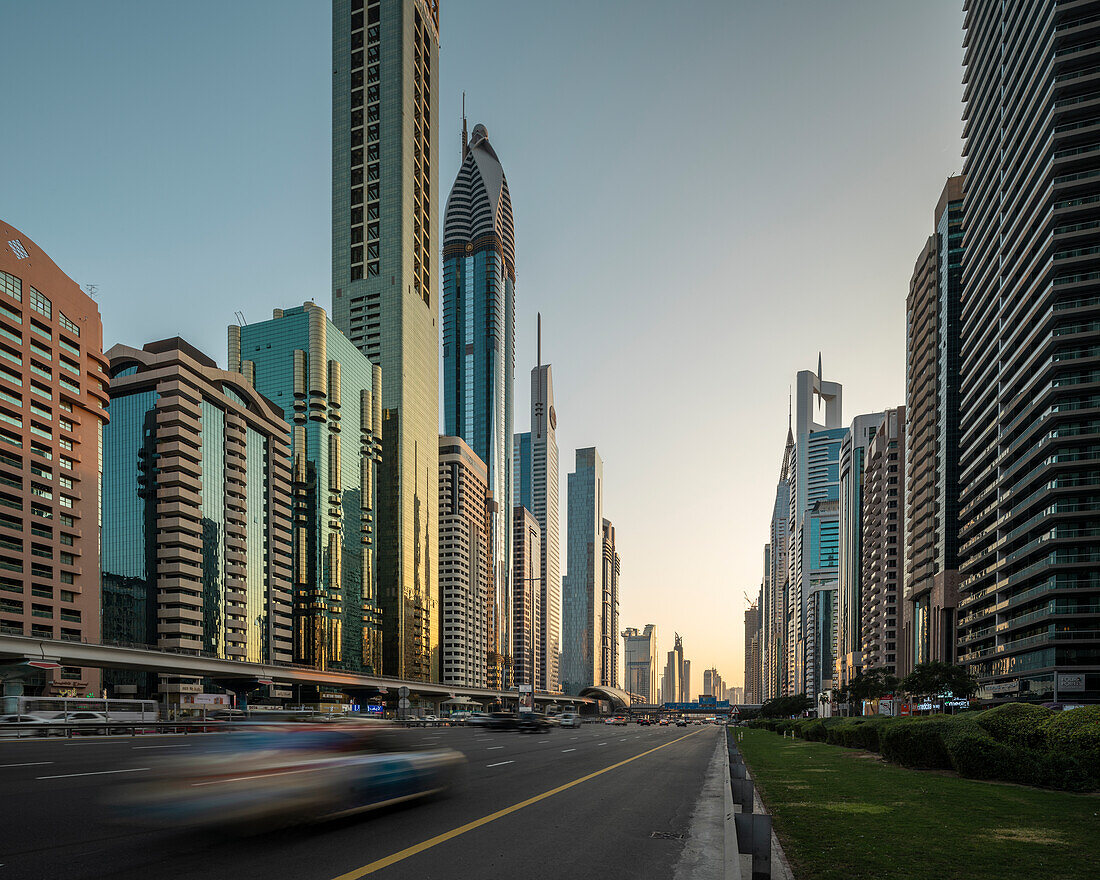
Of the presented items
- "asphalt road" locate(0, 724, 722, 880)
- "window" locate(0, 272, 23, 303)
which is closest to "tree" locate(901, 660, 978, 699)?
"asphalt road" locate(0, 724, 722, 880)

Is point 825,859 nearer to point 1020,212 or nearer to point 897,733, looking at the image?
point 897,733

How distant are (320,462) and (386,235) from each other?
52986mm

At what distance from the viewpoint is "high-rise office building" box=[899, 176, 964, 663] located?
128 m

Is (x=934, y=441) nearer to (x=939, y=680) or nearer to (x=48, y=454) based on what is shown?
(x=939, y=680)

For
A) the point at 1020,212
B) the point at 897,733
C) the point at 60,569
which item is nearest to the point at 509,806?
the point at 897,733

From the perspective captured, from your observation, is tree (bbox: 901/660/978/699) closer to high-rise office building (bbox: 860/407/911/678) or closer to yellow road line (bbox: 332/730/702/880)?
high-rise office building (bbox: 860/407/911/678)

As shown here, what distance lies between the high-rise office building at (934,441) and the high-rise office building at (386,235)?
104 meters

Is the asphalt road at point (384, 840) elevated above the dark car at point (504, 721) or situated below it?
above

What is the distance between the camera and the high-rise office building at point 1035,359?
90.7m

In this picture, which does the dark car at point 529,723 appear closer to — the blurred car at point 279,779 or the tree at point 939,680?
the blurred car at point 279,779

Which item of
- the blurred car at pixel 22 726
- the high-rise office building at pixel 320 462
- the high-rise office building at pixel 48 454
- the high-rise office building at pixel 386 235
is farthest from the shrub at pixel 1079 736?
the high-rise office building at pixel 386 235

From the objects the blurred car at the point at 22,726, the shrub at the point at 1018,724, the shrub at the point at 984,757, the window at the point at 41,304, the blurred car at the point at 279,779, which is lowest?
the blurred car at the point at 22,726

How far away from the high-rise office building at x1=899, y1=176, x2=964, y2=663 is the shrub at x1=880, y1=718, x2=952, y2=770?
114 m

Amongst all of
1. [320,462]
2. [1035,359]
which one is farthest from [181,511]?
[1035,359]
